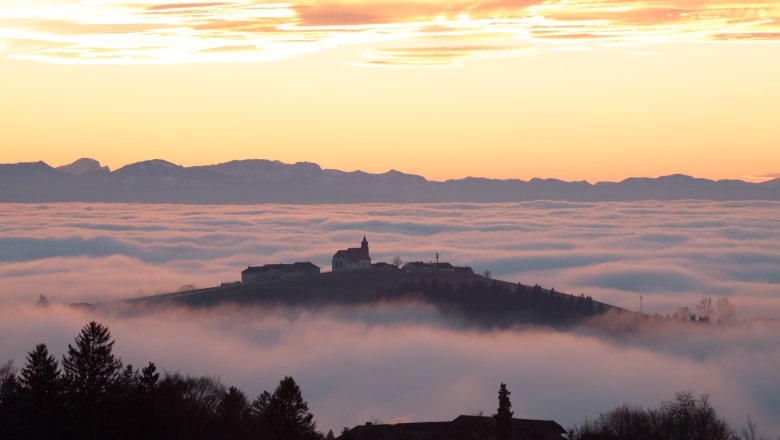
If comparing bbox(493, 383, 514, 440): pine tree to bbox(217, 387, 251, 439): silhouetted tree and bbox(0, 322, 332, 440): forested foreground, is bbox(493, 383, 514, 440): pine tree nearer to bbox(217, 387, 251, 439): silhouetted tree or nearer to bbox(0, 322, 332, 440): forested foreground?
bbox(0, 322, 332, 440): forested foreground

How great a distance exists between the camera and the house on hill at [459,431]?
11444 cm

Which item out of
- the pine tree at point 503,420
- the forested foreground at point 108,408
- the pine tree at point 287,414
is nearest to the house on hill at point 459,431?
the pine tree at point 503,420

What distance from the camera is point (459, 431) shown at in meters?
119

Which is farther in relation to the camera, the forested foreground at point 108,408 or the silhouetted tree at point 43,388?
the silhouetted tree at point 43,388

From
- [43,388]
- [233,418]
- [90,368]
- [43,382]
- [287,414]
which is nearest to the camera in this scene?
[43,388]

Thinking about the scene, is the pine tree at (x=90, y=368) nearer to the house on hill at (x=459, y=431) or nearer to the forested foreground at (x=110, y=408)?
the forested foreground at (x=110, y=408)

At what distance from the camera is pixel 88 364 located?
81.9m

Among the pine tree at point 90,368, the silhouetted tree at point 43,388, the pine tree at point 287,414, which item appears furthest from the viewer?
the pine tree at point 287,414

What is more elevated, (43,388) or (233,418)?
(43,388)

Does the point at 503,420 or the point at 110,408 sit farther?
the point at 503,420

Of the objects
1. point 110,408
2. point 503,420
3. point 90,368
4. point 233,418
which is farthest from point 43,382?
point 503,420

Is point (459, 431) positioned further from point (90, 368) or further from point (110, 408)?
point (110, 408)

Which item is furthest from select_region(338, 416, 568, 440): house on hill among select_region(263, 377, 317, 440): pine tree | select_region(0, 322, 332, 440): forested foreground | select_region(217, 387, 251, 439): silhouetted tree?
select_region(0, 322, 332, 440): forested foreground

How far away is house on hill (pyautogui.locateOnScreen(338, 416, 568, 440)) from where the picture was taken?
114m
